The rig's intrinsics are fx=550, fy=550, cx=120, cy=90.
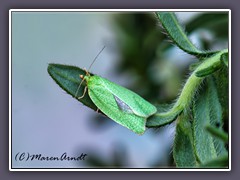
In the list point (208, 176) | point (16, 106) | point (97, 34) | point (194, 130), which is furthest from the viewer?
point (97, 34)

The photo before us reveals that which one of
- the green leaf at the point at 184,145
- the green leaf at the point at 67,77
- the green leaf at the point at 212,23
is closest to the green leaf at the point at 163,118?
the green leaf at the point at 184,145

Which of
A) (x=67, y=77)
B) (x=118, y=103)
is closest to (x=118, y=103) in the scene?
(x=118, y=103)

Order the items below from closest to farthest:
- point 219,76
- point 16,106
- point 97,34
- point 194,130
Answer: point 194,130 < point 219,76 < point 16,106 < point 97,34

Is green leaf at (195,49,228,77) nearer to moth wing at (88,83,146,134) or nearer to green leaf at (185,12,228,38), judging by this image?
moth wing at (88,83,146,134)

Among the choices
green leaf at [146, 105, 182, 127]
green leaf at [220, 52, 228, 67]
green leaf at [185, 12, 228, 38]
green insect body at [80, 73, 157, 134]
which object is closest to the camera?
green leaf at [220, 52, 228, 67]

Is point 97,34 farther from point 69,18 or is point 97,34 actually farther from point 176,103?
point 176,103

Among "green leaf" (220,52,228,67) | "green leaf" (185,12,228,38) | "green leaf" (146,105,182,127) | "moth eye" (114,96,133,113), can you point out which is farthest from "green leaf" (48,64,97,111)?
"green leaf" (185,12,228,38)
